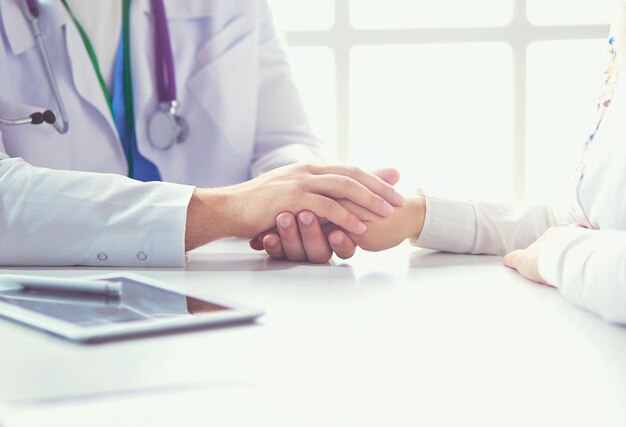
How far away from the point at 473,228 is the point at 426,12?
1.55 m

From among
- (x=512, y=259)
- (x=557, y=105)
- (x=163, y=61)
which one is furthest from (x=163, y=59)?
(x=557, y=105)

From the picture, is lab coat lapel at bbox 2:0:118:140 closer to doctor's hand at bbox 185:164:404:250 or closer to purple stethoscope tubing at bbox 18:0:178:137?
purple stethoscope tubing at bbox 18:0:178:137

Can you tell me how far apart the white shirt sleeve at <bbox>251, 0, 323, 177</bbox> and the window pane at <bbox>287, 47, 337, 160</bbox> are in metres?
0.84

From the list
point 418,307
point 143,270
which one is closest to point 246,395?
point 418,307

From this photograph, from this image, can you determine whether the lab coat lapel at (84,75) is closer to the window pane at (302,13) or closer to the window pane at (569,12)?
the window pane at (302,13)

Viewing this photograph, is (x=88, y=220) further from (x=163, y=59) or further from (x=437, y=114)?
(x=437, y=114)

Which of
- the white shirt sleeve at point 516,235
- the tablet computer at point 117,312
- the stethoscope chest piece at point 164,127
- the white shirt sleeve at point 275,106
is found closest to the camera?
the tablet computer at point 117,312

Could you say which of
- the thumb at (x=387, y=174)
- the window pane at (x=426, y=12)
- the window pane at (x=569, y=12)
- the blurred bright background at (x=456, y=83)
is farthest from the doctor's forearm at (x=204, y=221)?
the window pane at (x=569, y=12)

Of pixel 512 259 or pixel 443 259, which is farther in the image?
pixel 443 259

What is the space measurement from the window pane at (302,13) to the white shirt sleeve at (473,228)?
1493mm

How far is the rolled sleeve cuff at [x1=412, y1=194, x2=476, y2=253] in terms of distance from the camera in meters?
1.17

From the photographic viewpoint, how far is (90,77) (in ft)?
4.86

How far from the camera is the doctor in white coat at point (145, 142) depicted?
42.9 inches

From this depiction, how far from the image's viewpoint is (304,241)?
1.10 metres
